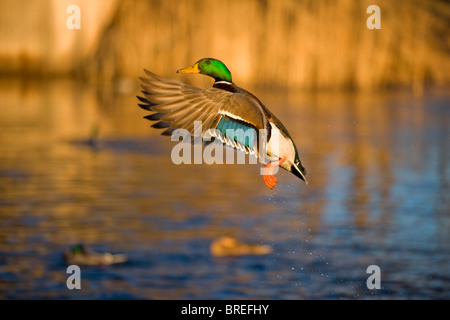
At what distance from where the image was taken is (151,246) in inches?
753

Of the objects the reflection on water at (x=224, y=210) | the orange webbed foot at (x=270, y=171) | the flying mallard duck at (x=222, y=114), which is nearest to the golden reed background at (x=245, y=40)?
the reflection on water at (x=224, y=210)

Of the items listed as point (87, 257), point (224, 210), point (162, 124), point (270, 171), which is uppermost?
point (162, 124)

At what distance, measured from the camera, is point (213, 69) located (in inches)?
250

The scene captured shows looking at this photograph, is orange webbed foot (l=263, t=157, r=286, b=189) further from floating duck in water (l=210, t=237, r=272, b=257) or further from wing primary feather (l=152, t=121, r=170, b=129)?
floating duck in water (l=210, t=237, r=272, b=257)

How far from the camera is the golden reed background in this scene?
32.4 m

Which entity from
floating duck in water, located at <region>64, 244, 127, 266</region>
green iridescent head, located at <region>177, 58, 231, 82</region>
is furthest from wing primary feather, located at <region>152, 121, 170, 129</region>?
floating duck in water, located at <region>64, 244, 127, 266</region>

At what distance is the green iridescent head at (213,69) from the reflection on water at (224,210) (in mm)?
9685

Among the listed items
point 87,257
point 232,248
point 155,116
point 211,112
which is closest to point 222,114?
point 211,112

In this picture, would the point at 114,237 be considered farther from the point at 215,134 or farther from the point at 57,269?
the point at 215,134

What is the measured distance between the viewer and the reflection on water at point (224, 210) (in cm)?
1670

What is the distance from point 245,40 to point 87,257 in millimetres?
15733

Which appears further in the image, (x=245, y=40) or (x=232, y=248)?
(x=245, y=40)

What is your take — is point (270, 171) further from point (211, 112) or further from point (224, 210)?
point (224, 210)

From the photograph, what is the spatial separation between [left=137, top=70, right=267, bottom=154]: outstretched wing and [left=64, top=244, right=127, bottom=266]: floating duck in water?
11.0 metres
